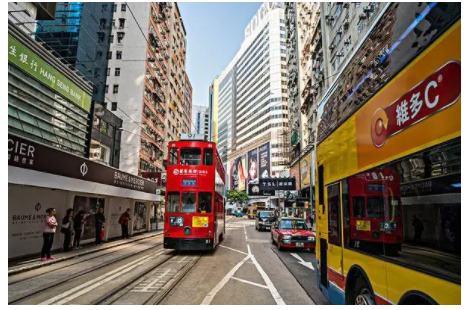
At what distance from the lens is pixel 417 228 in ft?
9.47

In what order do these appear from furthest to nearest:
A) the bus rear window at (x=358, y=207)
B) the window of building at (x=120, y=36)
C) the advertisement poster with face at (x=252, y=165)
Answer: the advertisement poster with face at (x=252, y=165), the window of building at (x=120, y=36), the bus rear window at (x=358, y=207)

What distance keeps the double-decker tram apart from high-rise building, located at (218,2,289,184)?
6733 cm

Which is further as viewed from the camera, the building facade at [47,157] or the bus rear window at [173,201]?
the bus rear window at [173,201]

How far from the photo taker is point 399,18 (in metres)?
3.42

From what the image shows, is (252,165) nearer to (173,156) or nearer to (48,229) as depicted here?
(173,156)

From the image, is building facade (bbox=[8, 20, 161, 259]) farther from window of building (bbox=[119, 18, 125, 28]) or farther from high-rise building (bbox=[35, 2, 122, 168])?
window of building (bbox=[119, 18, 125, 28])

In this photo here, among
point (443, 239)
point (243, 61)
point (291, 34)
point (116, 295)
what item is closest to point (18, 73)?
point (116, 295)

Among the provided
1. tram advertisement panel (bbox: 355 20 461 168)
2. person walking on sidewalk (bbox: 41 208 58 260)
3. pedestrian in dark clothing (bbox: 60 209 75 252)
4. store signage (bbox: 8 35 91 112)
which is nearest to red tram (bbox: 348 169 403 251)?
tram advertisement panel (bbox: 355 20 461 168)

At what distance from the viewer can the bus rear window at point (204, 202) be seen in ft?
41.5

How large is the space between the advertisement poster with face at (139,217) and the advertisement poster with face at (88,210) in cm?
570

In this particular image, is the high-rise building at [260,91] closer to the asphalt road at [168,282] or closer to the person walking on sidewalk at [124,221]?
the person walking on sidewalk at [124,221]

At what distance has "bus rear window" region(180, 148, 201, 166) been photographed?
12.8 meters

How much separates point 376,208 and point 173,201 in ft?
32.9

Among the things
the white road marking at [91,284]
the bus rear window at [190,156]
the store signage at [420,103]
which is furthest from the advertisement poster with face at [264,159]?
the store signage at [420,103]
